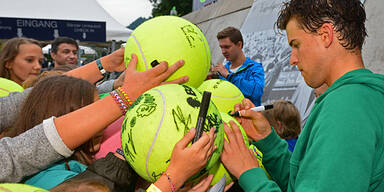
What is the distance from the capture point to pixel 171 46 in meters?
1.92

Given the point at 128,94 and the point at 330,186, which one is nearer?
the point at 330,186

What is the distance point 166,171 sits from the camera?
1480 millimetres

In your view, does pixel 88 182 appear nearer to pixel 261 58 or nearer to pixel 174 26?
pixel 174 26

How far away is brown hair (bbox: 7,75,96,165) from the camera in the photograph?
6.43 ft

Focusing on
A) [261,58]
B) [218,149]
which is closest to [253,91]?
[218,149]

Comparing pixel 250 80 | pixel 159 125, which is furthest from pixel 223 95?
pixel 250 80

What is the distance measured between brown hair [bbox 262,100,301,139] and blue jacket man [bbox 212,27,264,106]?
83 cm

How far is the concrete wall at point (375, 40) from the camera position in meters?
4.92

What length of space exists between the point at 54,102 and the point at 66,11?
1350 cm

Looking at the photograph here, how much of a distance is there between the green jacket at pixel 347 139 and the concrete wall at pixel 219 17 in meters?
9.74

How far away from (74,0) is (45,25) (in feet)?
7.46

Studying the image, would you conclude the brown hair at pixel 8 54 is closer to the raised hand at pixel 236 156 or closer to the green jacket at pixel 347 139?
the raised hand at pixel 236 156

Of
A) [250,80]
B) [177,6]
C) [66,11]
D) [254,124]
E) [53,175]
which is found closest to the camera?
[53,175]

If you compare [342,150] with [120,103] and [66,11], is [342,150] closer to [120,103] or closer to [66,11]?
[120,103]
